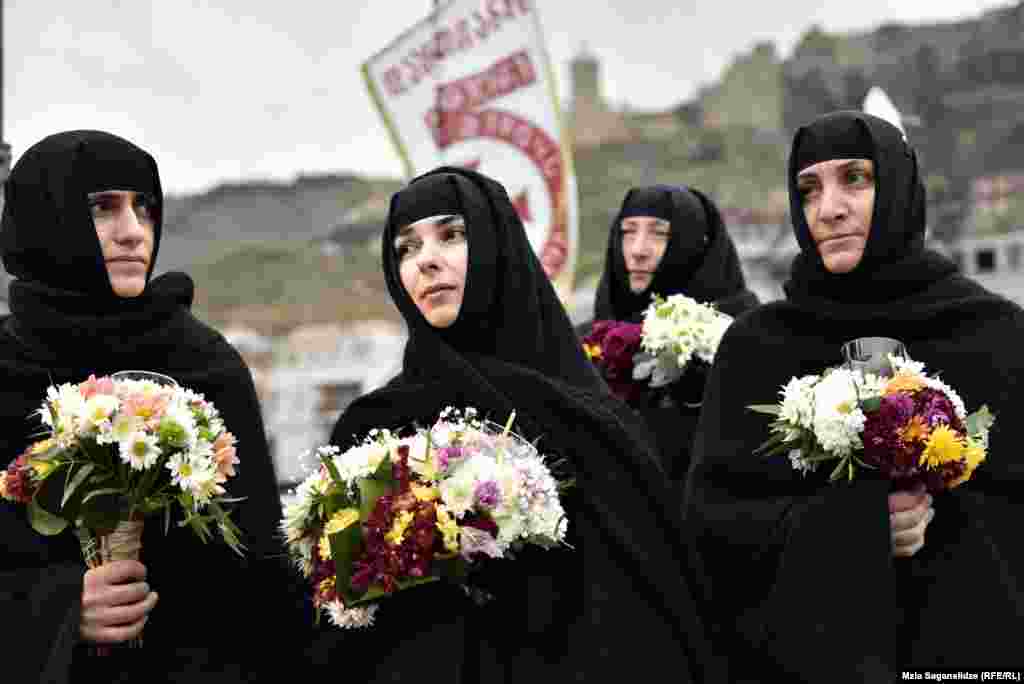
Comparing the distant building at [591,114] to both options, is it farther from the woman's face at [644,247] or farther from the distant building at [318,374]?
the woman's face at [644,247]

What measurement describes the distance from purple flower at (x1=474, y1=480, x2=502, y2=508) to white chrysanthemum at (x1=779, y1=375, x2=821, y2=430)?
919mm

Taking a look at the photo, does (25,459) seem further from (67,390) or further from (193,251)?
(193,251)

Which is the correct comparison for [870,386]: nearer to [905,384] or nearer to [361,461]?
[905,384]

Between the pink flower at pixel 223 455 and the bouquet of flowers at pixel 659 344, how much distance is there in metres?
2.50

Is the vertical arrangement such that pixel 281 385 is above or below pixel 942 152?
below

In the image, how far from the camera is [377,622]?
12.3 feet

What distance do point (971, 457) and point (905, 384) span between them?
0.85 feet

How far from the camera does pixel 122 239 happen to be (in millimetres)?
4035

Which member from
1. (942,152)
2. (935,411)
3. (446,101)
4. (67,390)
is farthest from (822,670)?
(942,152)

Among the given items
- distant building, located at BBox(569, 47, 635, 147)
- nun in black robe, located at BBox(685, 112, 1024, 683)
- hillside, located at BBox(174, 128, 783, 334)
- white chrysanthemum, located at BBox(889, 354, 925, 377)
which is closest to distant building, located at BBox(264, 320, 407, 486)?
hillside, located at BBox(174, 128, 783, 334)

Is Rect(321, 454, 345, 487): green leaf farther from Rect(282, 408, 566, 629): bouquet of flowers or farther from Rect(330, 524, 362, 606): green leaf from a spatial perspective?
Rect(330, 524, 362, 606): green leaf

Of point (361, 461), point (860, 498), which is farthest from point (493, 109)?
point (361, 461)

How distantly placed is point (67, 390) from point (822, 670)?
223 centimetres

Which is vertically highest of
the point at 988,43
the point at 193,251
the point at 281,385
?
the point at 988,43
